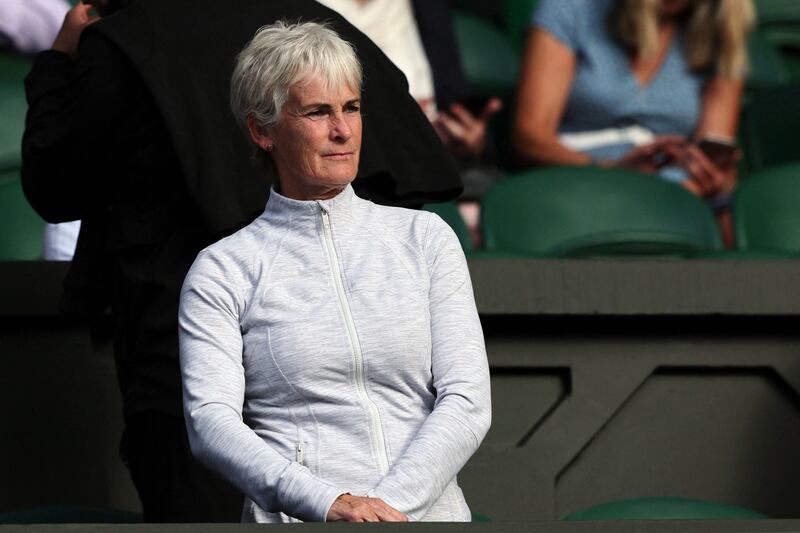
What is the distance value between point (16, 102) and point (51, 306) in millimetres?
1475

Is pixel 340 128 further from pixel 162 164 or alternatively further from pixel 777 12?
pixel 777 12

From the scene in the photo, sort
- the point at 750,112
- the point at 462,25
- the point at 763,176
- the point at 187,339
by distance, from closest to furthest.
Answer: the point at 187,339, the point at 763,176, the point at 750,112, the point at 462,25

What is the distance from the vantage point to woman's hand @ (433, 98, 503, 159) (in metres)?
4.46

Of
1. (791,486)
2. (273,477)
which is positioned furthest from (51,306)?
(791,486)

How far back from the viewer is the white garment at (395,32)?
4.63m

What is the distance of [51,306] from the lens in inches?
124

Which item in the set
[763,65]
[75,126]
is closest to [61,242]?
[75,126]

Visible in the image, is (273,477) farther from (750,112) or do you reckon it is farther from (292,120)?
(750,112)

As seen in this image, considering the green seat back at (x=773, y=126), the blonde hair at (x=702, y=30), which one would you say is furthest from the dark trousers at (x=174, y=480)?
the green seat back at (x=773, y=126)

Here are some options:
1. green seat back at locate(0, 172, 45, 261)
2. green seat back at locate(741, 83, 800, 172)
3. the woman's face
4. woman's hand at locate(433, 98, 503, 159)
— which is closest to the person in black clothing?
the woman's face

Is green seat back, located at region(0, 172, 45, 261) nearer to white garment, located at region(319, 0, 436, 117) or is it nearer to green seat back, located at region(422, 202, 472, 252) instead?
green seat back, located at region(422, 202, 472, 252)

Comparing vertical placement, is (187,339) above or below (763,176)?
above

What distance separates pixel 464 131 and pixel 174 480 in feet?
7.24

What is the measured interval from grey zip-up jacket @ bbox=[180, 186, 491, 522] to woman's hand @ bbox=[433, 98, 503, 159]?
223cm
